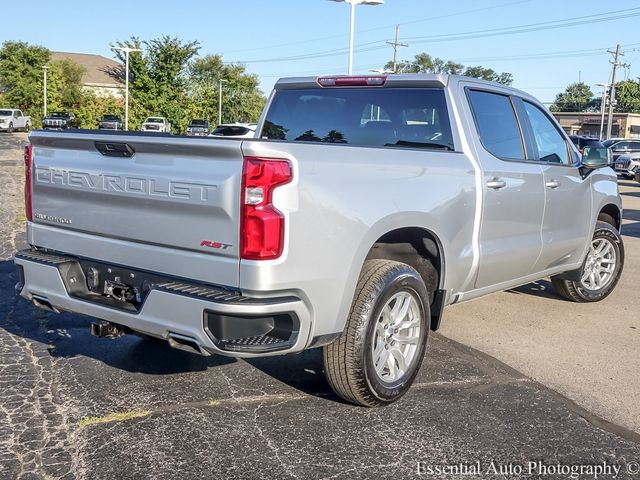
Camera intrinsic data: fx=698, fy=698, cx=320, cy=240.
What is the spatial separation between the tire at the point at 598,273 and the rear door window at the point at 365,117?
2694 mm

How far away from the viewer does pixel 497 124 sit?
5262 millimetres

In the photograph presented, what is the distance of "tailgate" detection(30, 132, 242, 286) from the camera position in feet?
11.0

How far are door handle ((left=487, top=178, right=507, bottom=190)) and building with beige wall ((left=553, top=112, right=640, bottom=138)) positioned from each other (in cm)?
8067

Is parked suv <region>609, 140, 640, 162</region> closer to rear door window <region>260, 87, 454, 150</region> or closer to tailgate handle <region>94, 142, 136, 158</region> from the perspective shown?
rear door window <region>260, 87, 454, 150</region>

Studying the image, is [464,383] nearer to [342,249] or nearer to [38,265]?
[342,249]

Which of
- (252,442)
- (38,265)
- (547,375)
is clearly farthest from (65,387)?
(547,375)

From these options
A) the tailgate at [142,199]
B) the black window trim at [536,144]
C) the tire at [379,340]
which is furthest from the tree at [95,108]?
the tire at [379,340]

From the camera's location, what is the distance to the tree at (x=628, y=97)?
102m

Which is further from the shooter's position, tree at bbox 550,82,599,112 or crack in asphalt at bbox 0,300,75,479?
tree at bbox 550,82,599,112

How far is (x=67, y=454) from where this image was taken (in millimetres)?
3457

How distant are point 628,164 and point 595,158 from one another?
87.4ft

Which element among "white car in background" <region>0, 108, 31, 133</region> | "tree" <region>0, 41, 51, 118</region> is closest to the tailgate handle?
"white car in background" <region>0, 108, 31, 133</region>

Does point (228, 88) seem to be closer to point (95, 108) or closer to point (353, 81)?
point (95, 108)

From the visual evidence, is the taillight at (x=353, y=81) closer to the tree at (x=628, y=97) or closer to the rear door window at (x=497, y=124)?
the rear door window at (x=497, y=124)
